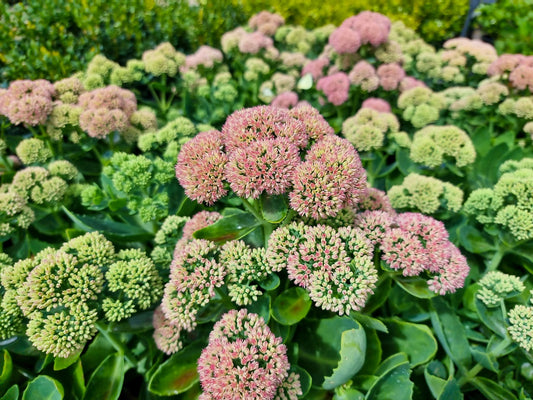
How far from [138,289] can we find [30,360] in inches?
25.0

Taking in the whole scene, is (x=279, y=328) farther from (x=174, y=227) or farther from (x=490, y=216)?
(x=490, y=216)

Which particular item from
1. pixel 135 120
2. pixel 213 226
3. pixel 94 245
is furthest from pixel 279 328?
pixel 135 120

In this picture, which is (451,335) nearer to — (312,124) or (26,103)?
(312,124)

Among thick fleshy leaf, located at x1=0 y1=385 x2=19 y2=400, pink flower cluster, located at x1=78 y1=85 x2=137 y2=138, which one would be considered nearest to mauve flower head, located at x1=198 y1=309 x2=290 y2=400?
thick fleshy leaf, located at x1=0 y1=385 x2=19 y2=400

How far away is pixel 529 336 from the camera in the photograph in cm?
125

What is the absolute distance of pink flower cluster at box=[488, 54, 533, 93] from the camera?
2.25 meters

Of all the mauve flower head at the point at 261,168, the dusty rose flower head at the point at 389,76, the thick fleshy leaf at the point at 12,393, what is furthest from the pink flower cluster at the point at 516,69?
the thick fleshy leaf at the point at 12,393

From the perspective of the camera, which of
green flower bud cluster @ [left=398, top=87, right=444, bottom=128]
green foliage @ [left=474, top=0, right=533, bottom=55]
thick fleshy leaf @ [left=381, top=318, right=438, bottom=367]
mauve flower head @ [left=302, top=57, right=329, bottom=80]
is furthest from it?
green foliage @ [left=474, top=0, right=533, bottom=55]

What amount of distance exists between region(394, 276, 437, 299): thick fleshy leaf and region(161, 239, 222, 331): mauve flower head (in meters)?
0.62

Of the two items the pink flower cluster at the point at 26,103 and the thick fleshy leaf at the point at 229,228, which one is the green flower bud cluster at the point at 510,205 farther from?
the pink flower cluster at the point at 26,103

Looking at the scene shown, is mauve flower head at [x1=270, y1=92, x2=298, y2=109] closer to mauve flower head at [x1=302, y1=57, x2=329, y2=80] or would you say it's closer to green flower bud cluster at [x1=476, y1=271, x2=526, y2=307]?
mauve flower head at [x1=302, y1=57, x2=329, y2=80]

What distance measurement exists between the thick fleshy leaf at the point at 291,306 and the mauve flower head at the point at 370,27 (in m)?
1.96

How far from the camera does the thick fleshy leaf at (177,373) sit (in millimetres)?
1256

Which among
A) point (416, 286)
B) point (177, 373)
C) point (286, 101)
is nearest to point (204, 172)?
point (177, 373)
